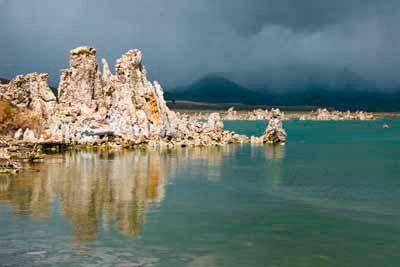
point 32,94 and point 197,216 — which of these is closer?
point 197,216

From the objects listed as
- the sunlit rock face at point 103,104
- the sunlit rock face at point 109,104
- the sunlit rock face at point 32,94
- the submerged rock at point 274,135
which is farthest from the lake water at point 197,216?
the submerged rock at point 274,135

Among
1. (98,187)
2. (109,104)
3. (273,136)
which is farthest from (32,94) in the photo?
(98,187)

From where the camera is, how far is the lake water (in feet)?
102

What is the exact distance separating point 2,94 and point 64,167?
4867 centimetres

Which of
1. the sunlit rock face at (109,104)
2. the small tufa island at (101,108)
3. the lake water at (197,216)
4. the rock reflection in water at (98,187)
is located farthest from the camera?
the sunlit rock face at (109,104)

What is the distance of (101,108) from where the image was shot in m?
111

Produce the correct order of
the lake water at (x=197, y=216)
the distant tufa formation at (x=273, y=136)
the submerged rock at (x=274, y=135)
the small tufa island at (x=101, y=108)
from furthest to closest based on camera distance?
the submerged rock at (x=274, y=135) → the distant tufa formation at (x=273, y=136) → the small tufa island at (x=101, y=108) → the lake water at (x=197, y=216)

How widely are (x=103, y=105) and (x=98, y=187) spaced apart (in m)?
59.4

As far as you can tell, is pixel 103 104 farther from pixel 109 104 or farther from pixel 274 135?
pixel 274 135

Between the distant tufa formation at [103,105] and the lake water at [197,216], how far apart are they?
30832 millimetres

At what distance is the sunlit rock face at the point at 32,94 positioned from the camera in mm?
111831

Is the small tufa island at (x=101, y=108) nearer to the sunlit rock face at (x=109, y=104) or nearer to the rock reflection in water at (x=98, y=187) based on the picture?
the sunlit rock face at (x=109, y=104)

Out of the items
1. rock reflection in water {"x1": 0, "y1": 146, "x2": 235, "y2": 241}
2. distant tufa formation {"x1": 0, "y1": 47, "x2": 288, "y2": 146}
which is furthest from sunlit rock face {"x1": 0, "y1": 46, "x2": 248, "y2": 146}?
rock reflection in water {"x1": 0, "y1": 146, "x2": 235, "y2": 241}

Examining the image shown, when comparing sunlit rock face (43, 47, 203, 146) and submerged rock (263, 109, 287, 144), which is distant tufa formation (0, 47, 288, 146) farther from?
submerged rock (263, 109, 287, 144)
